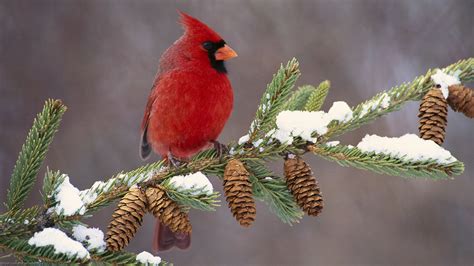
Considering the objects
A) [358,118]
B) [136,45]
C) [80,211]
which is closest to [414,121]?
[136,45]

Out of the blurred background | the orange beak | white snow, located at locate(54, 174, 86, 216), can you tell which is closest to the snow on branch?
white snow, located at locate(54, 174, 86, 216)

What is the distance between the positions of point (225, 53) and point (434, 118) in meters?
0.92

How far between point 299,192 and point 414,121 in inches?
90.2

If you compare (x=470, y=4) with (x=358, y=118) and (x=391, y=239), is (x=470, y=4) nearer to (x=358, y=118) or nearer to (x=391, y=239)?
(x=391, y=239)

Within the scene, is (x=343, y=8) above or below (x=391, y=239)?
above

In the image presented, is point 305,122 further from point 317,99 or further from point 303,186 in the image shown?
point 317,99

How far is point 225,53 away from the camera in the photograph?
1.94 meters

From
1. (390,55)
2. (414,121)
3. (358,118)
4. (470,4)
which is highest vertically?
(470,4)

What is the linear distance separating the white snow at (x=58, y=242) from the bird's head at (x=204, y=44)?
1000mm

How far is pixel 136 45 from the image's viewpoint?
3533 mm

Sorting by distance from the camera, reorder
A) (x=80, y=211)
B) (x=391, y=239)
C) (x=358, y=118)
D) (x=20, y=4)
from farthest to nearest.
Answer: (x=20, y=4) < (x=391, y=239) < (x=358, y=118) < (x=80, y=211)

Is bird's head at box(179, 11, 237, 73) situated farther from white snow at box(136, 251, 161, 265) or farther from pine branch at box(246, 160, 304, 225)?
white snow at box(136, 251, 161, 265)

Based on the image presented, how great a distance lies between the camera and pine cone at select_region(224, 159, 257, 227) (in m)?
1.08

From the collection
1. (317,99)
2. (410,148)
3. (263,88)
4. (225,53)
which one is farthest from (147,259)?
(263,88)
